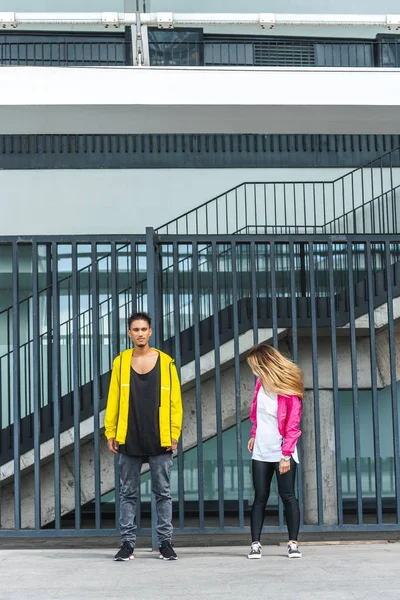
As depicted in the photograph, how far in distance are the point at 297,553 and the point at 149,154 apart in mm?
8536

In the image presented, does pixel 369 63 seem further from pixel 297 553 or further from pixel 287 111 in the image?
pixel 297 553

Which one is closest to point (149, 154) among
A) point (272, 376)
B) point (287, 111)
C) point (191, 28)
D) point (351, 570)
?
point (191, 28)

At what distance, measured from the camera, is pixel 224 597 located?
459cm

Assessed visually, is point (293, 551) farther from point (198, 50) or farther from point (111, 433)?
point (198, 50)

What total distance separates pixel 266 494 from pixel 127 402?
1136 millimetres

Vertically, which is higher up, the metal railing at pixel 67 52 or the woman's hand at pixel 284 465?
the metal railing at pixel 67 52

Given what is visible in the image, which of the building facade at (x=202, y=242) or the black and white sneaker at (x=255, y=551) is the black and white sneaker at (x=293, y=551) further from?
the building facade at (x=202, y=242)

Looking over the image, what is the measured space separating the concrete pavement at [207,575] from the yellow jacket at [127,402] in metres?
0.87

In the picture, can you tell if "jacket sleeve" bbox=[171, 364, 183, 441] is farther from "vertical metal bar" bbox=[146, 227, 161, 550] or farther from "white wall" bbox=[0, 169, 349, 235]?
"white wall" bbox=[0, 169, 349, 235]

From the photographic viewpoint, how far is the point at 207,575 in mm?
5254

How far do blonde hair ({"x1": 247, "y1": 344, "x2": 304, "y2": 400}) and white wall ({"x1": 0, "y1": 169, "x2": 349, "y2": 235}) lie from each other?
24.2 ft

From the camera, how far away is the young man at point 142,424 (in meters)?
5.87

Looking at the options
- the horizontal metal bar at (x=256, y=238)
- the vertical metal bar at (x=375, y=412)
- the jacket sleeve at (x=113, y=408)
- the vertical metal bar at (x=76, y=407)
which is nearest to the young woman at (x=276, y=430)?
the jacket sleeve at (x=113, y=408)

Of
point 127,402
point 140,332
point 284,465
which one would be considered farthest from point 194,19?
point 284,465
